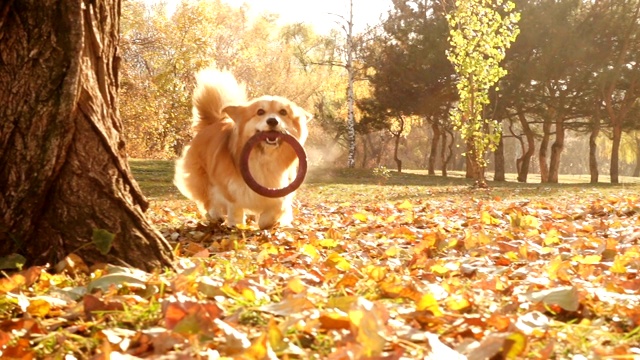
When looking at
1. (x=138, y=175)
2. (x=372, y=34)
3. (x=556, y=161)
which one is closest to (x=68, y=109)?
(x=138, y=175)

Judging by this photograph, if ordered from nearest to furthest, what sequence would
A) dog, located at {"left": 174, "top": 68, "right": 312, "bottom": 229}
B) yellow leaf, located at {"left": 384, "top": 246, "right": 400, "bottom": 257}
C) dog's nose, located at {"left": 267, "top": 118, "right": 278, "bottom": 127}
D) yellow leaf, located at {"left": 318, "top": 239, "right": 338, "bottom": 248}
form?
yellow leaf, located at {"left": 384, "top": 246, "right": 400, "bottom": 257} < yellow leaf, located at {"left": 318, "top": 239, "right": 338, "bottom": 248} < dog's nose, located at {"left": 267, "top": 118, "right": 278, "bottom": 127} < dog, located at {"left": 174, "top": 68, "right": 312, "bottom": 229}

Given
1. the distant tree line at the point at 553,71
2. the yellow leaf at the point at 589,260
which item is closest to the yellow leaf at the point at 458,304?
the yellow leaf at the point at 589,260

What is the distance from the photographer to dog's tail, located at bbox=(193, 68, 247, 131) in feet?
24.1

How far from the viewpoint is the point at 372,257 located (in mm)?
4398

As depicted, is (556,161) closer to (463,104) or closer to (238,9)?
(463,104)

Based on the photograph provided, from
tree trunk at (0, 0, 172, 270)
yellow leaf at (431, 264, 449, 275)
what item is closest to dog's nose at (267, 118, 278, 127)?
tree trunk at (0, 0, 172, 270)

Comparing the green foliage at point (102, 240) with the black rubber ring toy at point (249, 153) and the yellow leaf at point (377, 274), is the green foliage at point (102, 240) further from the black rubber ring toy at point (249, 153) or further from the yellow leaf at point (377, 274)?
the black rubber ring toy at point (249, 153)

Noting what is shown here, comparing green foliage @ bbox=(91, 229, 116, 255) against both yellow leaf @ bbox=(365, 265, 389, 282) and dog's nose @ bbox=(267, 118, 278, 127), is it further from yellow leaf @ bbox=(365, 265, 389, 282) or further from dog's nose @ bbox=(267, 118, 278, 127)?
dog's nose @ bbox=(267, 118, 278, 127)

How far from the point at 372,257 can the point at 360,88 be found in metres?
36.5

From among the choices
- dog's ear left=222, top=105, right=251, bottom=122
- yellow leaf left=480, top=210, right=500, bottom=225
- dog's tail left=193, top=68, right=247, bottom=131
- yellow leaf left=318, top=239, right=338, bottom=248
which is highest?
dog's tail left=193, top=68, right=247, bottom=131

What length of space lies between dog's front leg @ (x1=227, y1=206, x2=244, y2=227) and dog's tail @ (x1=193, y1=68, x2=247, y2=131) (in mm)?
1177

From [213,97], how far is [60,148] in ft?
13.6

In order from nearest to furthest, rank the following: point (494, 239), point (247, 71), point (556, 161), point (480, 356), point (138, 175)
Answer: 1. point (480, 356)
2. point (494, 239)
3. point (138, 175)
4. point (556, 161)
5. point (247, 71)

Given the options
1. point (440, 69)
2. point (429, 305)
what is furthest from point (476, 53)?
point (429, 305)
